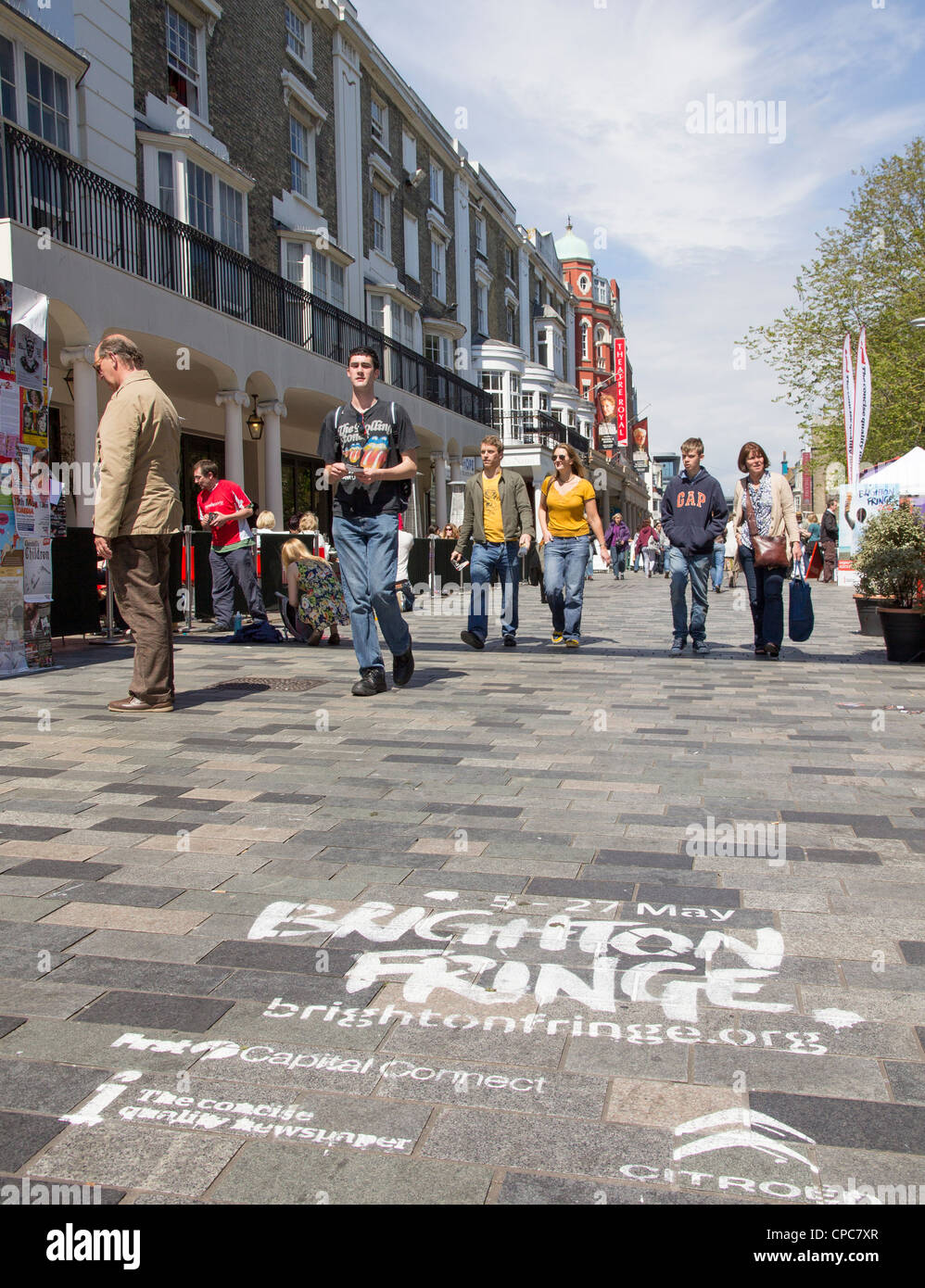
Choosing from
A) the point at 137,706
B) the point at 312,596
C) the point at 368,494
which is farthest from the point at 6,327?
the point at 312,596

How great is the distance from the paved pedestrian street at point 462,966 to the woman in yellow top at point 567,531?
4.32 meters

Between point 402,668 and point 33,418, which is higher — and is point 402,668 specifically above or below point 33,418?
below

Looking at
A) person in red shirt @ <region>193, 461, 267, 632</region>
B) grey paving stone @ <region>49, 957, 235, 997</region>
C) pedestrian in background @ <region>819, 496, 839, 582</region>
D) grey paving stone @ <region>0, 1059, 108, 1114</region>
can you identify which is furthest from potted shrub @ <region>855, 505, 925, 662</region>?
pedestrian in background @ <region>819, 496, 839, 582</region>

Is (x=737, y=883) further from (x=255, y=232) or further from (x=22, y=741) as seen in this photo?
(x=255, y=232)

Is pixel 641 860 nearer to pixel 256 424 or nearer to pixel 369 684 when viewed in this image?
pixel 369 684

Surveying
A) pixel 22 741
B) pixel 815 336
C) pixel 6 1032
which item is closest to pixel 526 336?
pixel 815 336

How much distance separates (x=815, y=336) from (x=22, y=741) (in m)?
28.9

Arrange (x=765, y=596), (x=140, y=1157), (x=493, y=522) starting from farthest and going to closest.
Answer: (x=493, y=522) → (x=765, y=596) → (x=140, y=1157)

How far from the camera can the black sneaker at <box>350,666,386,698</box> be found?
7.17 meters

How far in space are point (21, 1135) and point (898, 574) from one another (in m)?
9.15

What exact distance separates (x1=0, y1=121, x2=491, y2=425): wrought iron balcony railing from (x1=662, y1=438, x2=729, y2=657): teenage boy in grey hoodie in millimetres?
7422

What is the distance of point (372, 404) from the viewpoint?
23.4ft

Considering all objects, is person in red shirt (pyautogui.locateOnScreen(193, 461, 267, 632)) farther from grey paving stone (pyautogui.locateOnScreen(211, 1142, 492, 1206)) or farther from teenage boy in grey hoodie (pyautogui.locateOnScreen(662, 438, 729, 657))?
grey paving stone (pyautogui.locateOnScreen(211, 1142, 492, 1206))

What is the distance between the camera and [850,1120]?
2059 mm
